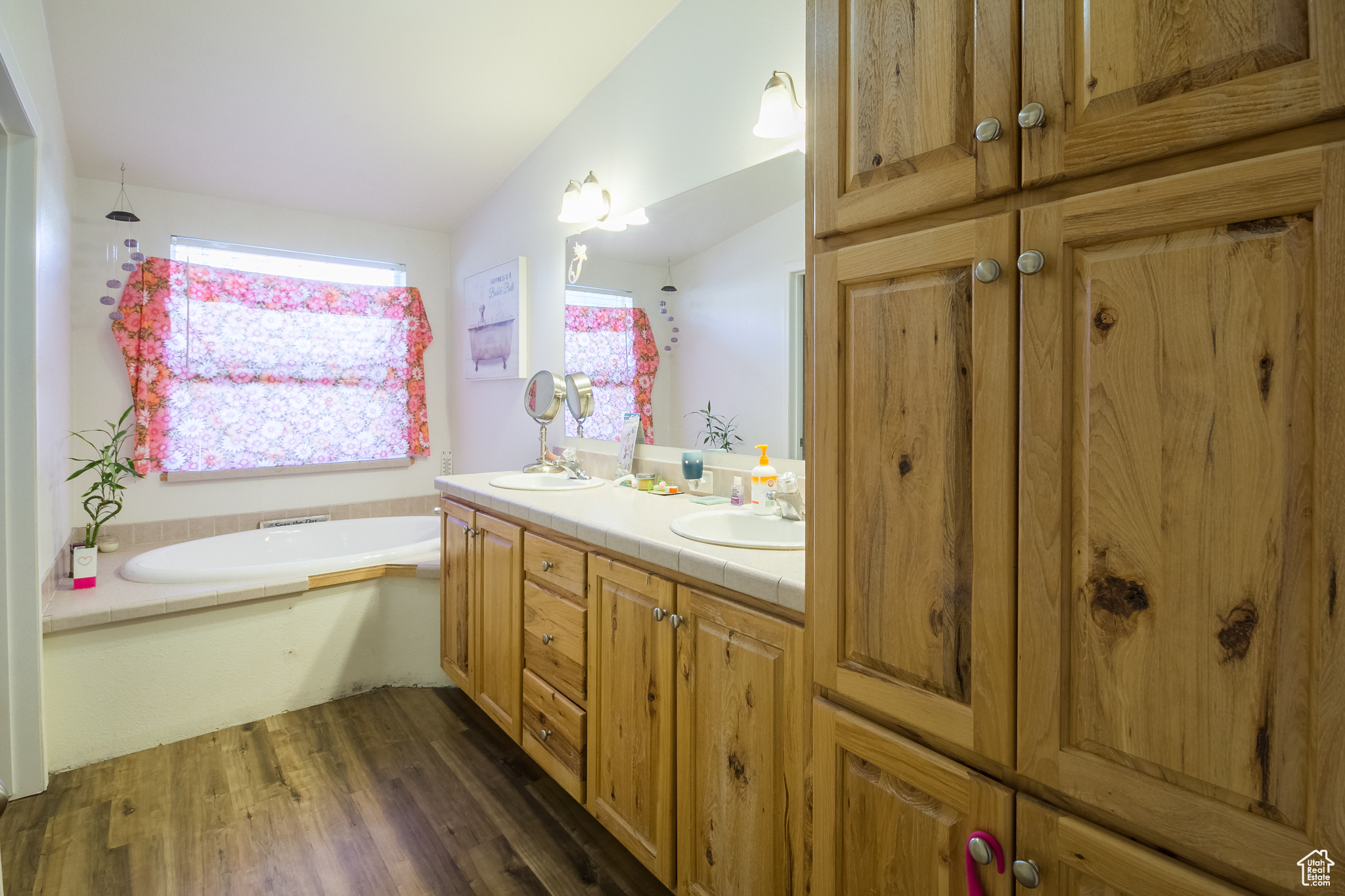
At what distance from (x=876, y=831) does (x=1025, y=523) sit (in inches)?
19.3

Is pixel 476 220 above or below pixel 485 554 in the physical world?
above

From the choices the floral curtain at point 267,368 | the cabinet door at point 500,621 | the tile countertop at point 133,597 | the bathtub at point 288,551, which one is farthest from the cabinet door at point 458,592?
the floral curtain at point 267,368

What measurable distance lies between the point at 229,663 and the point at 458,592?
886 millimetres

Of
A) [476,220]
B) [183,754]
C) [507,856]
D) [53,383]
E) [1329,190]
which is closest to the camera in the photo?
[1329,190]

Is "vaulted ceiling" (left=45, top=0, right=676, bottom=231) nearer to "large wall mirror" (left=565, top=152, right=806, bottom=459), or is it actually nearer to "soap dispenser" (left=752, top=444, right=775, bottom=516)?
"large wall mirror" (left=565, top=152, right=806, bottom=459)

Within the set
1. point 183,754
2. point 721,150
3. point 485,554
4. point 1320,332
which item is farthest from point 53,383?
point 1320,332

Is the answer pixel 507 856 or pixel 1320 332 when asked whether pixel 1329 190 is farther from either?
pixel 507 856

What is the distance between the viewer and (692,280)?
2146 mm

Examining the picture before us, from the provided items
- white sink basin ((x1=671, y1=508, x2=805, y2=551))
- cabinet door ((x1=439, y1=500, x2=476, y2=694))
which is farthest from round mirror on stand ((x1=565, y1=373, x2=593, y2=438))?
white sink basin ((x1=671, y1=508, x2=805, y2=551))

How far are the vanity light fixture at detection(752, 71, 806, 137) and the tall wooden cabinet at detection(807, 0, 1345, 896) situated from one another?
0.82 m

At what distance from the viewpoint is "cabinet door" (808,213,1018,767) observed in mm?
752

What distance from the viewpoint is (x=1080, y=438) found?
69cm

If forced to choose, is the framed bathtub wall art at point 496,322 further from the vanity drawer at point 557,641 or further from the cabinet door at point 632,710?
the cabinet door at point 632,710

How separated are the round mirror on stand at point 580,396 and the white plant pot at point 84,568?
6.01ft
